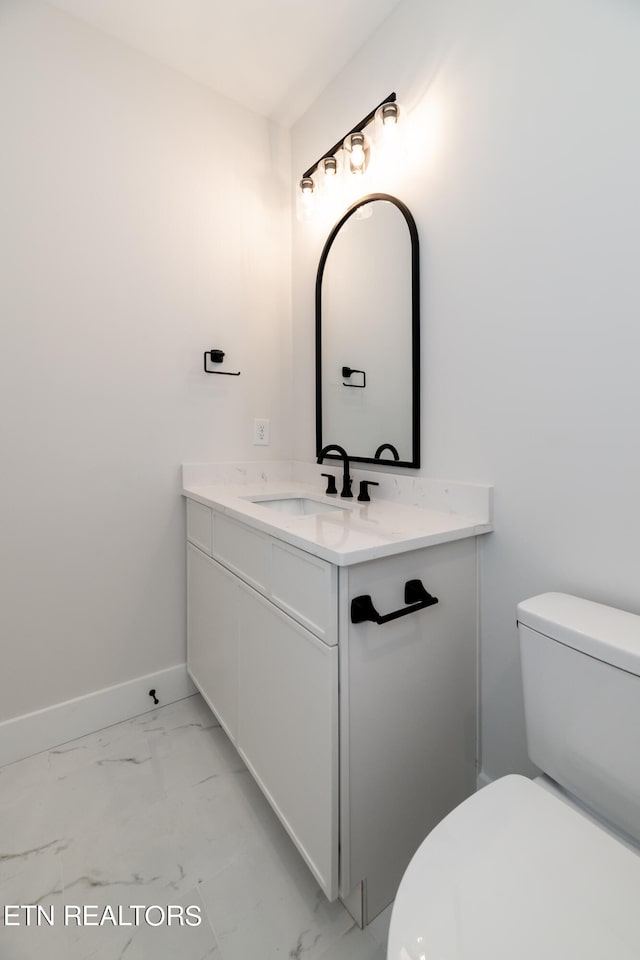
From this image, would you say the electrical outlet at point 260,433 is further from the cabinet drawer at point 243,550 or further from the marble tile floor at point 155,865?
the marble tile floor at point 155,865

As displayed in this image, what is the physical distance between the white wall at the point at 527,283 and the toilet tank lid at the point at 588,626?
10 centimetres

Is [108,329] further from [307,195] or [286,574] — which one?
[286,574]

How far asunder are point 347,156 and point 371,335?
0.67 m

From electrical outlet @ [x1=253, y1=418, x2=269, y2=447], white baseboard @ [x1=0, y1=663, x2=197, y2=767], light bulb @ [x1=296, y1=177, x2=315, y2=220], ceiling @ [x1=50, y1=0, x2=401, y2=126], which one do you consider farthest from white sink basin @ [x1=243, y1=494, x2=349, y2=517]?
ceiling @ [x1=50, y1=0, x2=401, y2=126]

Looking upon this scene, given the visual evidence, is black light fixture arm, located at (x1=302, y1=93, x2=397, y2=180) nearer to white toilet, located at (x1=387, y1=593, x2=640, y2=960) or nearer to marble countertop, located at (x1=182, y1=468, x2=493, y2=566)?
marble countertop, located at (x1=182, y1=468, x2=493, y2=566)

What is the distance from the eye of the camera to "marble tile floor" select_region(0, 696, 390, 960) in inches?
34.7

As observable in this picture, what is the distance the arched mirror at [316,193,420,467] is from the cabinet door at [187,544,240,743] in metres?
0.67

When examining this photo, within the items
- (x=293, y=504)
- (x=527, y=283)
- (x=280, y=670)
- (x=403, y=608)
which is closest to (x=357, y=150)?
(x=527, y=283)

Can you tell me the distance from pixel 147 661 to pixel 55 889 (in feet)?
2.32

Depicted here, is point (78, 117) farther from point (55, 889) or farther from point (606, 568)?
point (55, 889)

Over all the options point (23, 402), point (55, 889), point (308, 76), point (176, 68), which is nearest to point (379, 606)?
point (55, 889)

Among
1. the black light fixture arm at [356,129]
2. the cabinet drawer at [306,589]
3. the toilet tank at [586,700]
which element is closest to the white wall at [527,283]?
the black light fixture arm at [356,129]

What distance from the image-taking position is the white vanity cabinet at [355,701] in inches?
33.7

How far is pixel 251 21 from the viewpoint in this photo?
1399 mm
